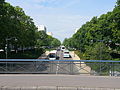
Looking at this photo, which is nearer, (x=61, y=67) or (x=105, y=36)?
(x=61, y=67)

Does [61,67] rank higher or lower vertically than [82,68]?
higher

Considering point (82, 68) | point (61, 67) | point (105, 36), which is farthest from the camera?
point (105, 36)

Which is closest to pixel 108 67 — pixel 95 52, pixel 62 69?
pixel 62 69

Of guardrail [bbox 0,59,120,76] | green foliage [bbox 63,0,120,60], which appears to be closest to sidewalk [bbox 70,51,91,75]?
guardrail [bbox 0,59,120,76]

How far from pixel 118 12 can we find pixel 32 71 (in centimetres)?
2547

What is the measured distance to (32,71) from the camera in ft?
49.6

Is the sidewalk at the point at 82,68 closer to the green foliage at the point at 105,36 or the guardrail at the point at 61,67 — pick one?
the guardrail at the point at 61,67

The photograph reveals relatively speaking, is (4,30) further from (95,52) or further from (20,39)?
(95,52)

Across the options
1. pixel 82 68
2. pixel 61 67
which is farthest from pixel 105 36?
pixel 61 67

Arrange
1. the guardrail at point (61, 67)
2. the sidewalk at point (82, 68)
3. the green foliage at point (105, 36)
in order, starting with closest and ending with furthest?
1. the guardrail at point (61, 67)
2. the sidewalk at point (82, 68)
3. the green foliage at point (105, 36)

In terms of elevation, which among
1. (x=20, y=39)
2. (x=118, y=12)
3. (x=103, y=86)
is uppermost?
(x=118, y=12)

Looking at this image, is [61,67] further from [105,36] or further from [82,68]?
[105,36]

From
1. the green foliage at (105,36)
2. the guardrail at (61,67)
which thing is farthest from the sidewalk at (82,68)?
the green foliage at (105,36)

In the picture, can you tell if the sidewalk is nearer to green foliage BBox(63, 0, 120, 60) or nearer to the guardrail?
the guardrail
